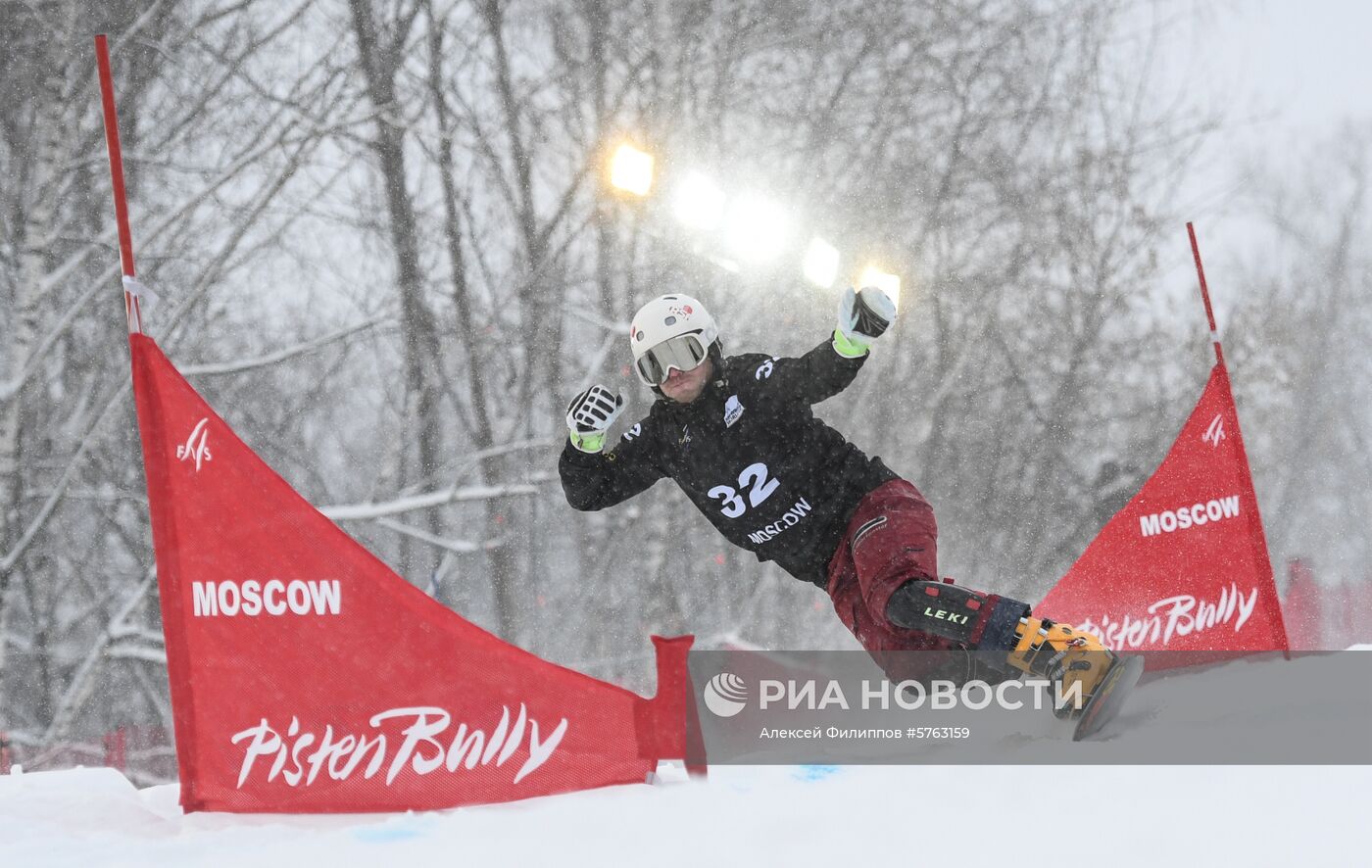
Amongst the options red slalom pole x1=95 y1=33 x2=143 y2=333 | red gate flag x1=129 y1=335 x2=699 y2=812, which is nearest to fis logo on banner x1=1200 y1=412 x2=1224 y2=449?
red gate flag x1=129 y1=335 x2=699 y2=812

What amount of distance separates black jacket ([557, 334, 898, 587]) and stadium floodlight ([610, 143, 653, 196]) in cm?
555

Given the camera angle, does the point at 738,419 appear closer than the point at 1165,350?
Yes

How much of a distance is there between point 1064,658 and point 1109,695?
0.47 ft

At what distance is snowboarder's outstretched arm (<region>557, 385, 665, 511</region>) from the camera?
3.73 metres

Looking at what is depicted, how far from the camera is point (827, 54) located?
37.9 ft

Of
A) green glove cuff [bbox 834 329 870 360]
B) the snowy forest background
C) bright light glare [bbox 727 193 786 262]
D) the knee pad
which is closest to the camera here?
the knee pad

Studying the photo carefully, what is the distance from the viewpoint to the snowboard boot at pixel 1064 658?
301 cm

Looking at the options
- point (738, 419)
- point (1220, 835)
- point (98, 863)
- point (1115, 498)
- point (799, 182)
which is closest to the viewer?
point (1220, 835)

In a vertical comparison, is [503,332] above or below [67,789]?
above

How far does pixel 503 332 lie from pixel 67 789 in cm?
760

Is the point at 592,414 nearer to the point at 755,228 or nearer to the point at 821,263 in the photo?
the point at 821,263

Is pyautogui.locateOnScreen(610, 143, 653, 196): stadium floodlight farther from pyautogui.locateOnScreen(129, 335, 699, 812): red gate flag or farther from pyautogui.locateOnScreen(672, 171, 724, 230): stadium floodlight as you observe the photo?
pyautogui.locateOnScreen(129, 335, 699, 812): red gate flag

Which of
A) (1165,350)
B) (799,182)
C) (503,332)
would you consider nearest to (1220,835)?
(503,332)

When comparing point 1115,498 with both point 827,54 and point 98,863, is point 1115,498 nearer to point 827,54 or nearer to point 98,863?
point 827,54
